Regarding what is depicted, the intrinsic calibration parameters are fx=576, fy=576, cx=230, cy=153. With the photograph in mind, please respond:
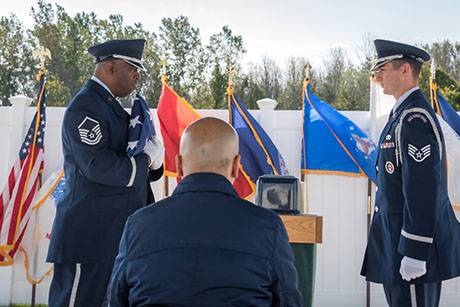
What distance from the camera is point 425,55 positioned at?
9.48 feet

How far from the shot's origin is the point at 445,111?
4812 millimetres

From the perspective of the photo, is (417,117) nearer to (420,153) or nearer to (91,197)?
(420,153)

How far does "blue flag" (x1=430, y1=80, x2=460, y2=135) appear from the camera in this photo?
15.6 feet

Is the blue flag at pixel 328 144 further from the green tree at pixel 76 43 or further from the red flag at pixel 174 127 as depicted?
the green tree at pixel 76 43

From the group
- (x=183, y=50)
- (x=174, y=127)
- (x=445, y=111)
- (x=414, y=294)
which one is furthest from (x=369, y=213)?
(x=183, y=50)

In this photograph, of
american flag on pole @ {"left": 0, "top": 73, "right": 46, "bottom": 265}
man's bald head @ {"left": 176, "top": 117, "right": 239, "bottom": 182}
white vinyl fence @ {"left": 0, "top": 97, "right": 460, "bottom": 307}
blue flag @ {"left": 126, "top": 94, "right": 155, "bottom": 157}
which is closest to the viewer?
man's bald head @ {"left": 176, "top": 117, "right": 239, "bottom": 182}

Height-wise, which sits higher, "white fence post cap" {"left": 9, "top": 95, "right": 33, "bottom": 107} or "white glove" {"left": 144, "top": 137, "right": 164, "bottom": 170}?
"white fence post cap" {"left": 9, "top": 95, "right": 33, "bottom": 107}

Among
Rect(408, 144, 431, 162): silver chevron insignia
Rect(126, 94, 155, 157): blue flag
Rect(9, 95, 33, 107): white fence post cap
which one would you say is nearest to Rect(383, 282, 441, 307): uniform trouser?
Rect(408, 144, 431, 162): silver chevron insignia

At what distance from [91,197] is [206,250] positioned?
156 cm

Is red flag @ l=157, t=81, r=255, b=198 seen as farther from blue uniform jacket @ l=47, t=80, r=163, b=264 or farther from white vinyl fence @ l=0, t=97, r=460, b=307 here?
blue uniform jacket @ l=47, t=80, r=163, b=264

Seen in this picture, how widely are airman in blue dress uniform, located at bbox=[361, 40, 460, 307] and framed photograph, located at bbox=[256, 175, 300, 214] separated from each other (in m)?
0.41

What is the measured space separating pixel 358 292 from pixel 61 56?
2213 cm

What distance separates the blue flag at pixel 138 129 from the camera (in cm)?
289

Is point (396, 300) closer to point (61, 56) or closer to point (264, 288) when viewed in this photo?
point (264, 288)
